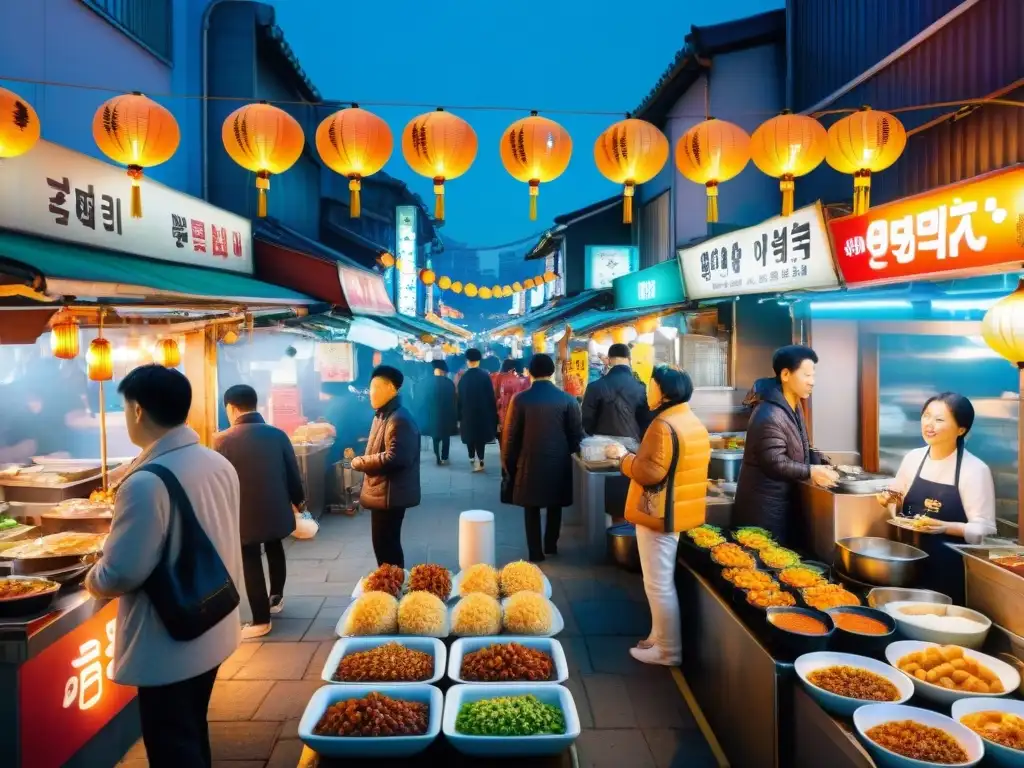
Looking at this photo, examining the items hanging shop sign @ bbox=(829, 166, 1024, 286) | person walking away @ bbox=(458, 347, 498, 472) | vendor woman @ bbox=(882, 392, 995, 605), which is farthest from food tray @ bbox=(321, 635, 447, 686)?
person walking away @ bbox=(458, 347, 498, 472)

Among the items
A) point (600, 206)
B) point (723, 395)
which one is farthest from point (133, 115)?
point (600, 206)

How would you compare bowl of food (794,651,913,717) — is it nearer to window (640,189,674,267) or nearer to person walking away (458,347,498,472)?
person walking away (458,347,498,472)

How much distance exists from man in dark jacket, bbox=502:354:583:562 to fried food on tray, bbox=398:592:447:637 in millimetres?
3899

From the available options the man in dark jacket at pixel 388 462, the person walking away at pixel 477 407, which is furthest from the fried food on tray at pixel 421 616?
the person walking away at pixel 477 407

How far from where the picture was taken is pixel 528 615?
4.10 meters

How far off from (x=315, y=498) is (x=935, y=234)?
889 cm

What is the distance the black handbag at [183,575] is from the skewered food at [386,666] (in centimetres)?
76

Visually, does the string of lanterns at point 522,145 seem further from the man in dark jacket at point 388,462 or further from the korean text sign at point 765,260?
the man in dark jacket at point 388,462

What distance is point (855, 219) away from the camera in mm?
6500

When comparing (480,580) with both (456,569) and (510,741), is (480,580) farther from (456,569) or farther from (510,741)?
(456,569)

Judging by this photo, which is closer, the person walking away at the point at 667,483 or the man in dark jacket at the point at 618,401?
the person walking away at the point at 667,483

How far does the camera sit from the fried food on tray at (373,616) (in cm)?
400

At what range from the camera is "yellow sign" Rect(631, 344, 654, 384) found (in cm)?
1312

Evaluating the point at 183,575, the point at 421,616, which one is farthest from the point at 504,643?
the point at 183,575
